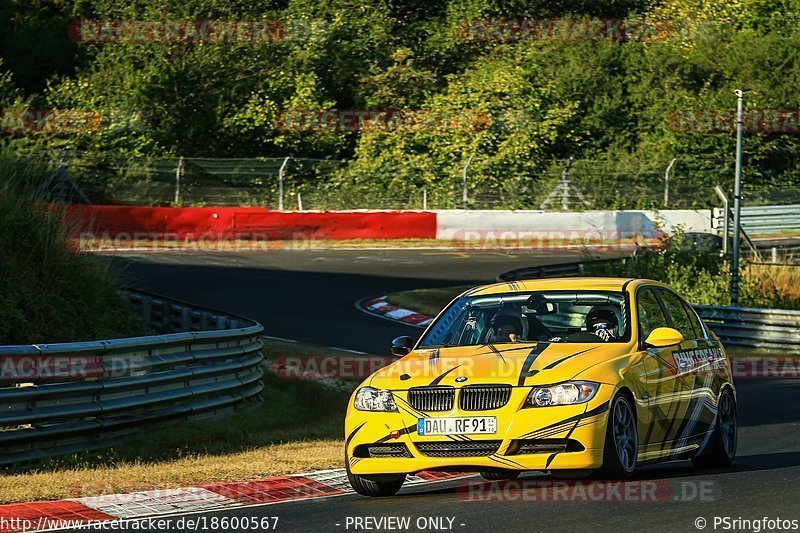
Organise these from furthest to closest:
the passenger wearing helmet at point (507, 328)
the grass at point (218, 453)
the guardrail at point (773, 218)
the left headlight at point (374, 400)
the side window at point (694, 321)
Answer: the guardrail at point (773, 218) < the side window at point (694, 321) < the grass at point (218, 453) < the passenger wearing helmet at point (507, 328) < the left headlight at point (374, 400)

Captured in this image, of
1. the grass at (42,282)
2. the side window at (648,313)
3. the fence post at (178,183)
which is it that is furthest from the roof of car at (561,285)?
the fence post at (178,183)

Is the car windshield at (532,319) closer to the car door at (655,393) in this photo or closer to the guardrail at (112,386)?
the car door at (655,393)

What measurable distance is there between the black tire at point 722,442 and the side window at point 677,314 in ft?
1.94

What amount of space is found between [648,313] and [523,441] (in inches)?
84.7

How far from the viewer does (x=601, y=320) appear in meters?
9.66

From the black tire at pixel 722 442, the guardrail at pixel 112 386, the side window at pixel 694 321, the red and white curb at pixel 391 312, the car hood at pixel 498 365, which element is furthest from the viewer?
the red and white curb at pixel 391 312

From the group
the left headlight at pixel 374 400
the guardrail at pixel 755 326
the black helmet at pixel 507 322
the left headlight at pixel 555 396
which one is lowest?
the guardrail at pixel 755 326

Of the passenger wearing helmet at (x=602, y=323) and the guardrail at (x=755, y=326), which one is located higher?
the passenger wearing helmet at (x=602, y=323)

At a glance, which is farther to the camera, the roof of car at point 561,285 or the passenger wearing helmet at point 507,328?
the roof of car at point 561,285

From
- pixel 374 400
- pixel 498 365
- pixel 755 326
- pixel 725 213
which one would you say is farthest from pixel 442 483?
pixel 725 213

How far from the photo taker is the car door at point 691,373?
32.1ft

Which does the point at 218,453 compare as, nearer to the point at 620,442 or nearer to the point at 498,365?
the point at 498,365

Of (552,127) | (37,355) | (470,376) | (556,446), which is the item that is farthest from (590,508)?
(552,127)

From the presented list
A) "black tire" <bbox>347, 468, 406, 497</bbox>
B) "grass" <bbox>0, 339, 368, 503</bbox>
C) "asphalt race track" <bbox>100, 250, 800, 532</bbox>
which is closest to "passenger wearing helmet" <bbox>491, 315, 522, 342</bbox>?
"asphalt race track" <bbox>100, 250, 800, 532</bbox>
